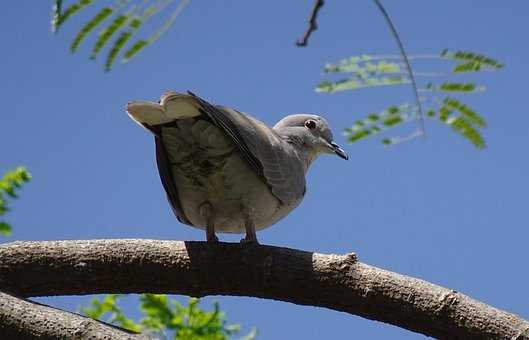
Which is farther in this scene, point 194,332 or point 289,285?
point 194,332

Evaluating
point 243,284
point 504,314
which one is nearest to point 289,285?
point 243,284

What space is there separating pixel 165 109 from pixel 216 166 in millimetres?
447

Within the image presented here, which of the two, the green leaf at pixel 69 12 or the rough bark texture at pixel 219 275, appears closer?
the green leaf at pixel 69 12

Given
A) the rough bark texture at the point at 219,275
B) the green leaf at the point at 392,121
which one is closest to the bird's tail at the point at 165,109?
the rough bark texture at the point at 219,275

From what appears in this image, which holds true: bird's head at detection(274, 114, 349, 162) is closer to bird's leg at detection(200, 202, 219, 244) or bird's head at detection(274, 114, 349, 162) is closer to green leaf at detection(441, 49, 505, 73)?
bird's leg at detection(200, 202, 219, 244)

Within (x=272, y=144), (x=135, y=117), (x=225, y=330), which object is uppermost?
(x=272, y=144)

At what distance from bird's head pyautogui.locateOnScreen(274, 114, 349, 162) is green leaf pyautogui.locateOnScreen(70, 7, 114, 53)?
3.08 metres

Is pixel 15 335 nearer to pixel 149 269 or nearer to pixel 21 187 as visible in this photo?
pixel 149 269

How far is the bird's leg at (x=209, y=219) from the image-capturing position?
16.1ft

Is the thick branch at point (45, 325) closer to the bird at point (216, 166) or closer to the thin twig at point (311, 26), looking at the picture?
the bird at point (216, 166)

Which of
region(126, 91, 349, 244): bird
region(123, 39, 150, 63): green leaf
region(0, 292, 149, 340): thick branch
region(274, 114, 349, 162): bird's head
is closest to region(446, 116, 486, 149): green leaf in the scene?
region(123, 39, 150, 63): green leaf

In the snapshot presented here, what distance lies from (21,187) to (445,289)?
2.76 metres

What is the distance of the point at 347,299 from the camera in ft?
13.0

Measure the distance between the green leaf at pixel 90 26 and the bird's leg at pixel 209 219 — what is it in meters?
2.08
